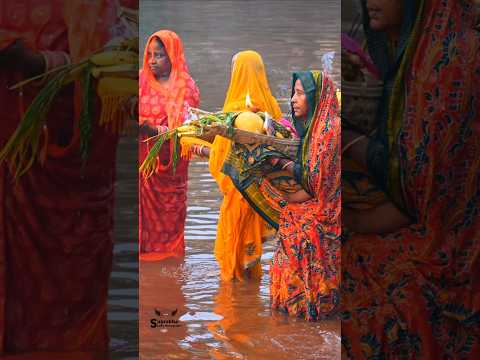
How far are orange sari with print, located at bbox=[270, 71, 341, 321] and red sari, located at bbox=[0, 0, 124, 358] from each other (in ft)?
12.2

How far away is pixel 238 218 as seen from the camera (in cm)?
769

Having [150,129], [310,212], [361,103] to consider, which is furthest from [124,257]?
[150,129]

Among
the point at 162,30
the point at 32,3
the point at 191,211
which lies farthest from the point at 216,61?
the point at 32,3

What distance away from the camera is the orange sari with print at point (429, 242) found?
2875 millimetres

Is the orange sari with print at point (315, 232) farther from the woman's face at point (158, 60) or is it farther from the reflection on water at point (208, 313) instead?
the woman's face at point (158, 60)

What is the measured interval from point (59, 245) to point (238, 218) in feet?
15.8

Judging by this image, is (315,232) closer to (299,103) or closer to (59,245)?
(299,103)

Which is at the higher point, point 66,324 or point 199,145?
point 199,145

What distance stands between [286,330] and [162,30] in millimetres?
3436

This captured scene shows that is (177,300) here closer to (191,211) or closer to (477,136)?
(191,211)

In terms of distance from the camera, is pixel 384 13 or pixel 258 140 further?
pixel 258 140

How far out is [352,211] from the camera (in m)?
2.91

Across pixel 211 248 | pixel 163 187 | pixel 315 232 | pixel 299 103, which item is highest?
pixel 299 103
